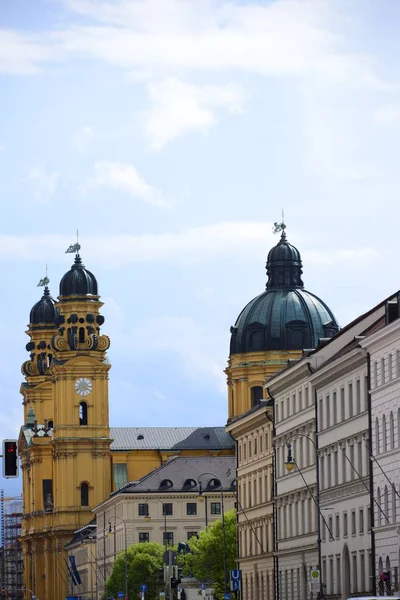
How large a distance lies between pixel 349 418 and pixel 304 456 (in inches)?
541

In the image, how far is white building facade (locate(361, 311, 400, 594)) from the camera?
8075 cm

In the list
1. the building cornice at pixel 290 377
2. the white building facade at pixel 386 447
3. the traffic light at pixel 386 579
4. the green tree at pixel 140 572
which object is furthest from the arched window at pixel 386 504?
the green tree at pixel 140 572

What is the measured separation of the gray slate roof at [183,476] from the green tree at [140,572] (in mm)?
16255

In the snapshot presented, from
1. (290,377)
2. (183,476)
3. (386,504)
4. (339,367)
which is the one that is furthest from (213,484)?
(386,504)

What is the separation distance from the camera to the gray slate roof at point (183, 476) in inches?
6909

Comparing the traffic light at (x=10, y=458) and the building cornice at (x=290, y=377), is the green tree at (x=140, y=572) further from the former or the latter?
the traffic light at (x=10, y=458)

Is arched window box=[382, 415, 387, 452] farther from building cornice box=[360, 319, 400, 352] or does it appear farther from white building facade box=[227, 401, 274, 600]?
white building facade box=[227, 401, 274, 600]

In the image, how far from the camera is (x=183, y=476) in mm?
177000

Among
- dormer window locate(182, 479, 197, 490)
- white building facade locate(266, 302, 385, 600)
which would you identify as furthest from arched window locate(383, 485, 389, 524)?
dormer window locate(182, 479, 197, 490)

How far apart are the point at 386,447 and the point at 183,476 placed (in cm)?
9511

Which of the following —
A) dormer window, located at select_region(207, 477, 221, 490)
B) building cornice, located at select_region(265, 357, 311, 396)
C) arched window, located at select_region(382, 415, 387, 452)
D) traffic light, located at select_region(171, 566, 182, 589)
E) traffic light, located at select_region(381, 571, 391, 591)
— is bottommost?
traffic light, located at select_region(381, 571, 391, 591)

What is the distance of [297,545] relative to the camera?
106375mm

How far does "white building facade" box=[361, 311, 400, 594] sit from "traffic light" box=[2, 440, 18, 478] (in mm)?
24810

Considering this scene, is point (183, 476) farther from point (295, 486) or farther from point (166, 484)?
point (295, 486)
